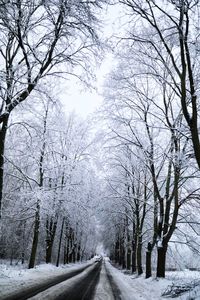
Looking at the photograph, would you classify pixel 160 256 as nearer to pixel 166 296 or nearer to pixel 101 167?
pixel 166 296

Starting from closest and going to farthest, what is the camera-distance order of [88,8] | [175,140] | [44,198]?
[88,8], [175,140], [44,198]

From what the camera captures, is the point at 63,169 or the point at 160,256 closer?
the point at 160,256

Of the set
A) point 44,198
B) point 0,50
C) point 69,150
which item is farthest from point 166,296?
point 69,150

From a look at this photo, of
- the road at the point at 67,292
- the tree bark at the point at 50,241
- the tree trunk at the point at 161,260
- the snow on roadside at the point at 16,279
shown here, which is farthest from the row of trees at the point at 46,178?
the tree trunk at the point at 161,260

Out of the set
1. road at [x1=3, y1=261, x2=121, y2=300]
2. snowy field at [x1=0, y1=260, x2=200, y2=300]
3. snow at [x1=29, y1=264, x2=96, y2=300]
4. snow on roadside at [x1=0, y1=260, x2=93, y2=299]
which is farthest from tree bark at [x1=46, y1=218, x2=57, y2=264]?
snow at [x1=29, y1=264, x2=96, y2=300]

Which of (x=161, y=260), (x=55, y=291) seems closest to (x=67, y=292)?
(x=55, y=291)

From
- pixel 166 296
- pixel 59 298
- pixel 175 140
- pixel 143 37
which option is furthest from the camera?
pixel 175 140

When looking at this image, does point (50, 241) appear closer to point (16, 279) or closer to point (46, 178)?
point (46, 178)

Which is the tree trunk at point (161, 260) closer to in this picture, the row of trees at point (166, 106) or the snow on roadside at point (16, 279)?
the row of trees at point (166, 106)

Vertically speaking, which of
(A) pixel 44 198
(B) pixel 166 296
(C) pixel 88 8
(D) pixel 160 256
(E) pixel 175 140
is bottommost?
(B) pixel 166 296

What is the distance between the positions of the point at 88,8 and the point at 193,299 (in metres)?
8.23

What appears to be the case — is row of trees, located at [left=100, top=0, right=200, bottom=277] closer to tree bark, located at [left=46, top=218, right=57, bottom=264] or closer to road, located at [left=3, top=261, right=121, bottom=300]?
road, located at [left=3, top=261, right=121, bottom=300]

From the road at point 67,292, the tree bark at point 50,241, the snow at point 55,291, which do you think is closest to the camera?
the snow at point 55,291

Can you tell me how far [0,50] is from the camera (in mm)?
10648
